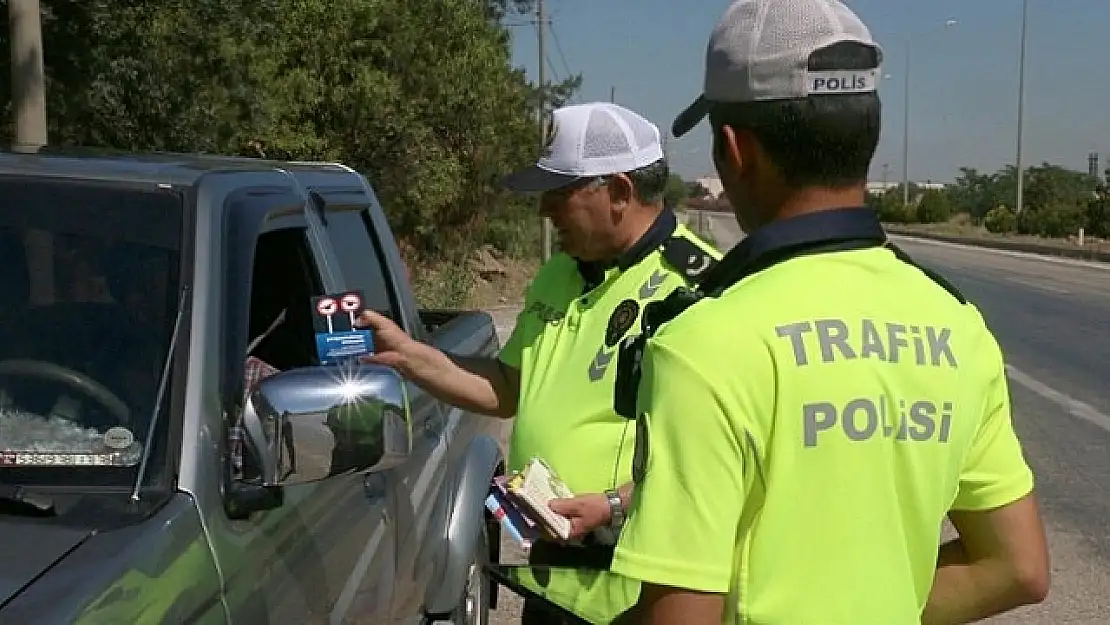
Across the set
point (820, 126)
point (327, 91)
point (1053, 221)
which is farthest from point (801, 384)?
point (1053, 221)

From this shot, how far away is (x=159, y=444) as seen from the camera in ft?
7.57

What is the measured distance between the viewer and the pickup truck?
201 cm

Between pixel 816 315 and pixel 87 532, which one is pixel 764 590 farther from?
pixel 87 532

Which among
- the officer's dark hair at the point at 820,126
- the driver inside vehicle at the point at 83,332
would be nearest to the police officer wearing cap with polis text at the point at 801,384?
the officer's dark hair at the point at 820,126

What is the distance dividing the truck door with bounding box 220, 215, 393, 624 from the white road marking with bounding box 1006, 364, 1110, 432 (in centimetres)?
800

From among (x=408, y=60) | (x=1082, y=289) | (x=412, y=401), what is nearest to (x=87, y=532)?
(x=412, y=401)

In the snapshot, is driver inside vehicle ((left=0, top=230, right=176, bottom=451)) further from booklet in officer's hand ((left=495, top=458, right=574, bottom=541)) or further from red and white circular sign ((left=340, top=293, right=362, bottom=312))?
booklet in officer's hand ((left=495, top=458, right=574, bottom=541))

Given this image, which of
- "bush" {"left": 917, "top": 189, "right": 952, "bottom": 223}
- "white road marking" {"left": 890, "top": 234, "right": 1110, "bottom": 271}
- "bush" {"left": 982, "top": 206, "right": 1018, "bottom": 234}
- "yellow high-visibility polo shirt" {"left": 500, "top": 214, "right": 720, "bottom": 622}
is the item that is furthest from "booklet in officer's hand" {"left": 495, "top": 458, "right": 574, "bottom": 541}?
"bush" {"left": 917, "top": 189, "right": 952, "bottom": 223}

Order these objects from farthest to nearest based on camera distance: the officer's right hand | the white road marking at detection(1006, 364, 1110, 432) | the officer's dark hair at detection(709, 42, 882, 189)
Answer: the white road marking at detection(1006, 364, 1110, 432) → the officer's right hand → the officer's dark hair at detection(709, 42, 882, 189)

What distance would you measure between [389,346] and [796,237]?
1464 millimetres

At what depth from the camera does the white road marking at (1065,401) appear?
10.3 meters

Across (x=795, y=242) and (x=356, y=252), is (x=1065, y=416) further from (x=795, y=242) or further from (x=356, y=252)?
(x=795, y=242)

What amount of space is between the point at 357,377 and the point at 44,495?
580 mm

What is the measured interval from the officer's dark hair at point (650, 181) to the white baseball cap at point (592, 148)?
2 centimetres
